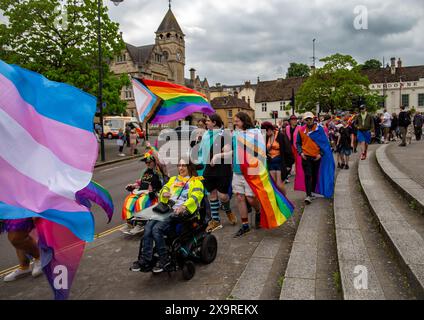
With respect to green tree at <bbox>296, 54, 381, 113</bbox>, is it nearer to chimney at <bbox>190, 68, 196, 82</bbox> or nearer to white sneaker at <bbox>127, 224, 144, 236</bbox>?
chimney at <bbox>190, 68, 196, 82</bbox>

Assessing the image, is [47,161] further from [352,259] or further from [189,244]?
[352,259]

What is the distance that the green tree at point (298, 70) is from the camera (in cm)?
8212

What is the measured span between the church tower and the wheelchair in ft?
246

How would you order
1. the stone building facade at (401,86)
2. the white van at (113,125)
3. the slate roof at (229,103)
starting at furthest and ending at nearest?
the slate roof at (229,103), the stone building facade at (401,86), the white van at (113,125)

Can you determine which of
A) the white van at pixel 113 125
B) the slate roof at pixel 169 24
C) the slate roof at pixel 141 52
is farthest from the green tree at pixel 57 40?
the slate roof at pixel 169 24

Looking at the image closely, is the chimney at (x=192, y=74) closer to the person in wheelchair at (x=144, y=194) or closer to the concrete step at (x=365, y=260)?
the person in wheelchair at (x=144, y=194)

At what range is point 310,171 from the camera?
7.80m

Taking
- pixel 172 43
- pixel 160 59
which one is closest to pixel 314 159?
pixel 160 59

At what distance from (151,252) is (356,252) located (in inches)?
99.1

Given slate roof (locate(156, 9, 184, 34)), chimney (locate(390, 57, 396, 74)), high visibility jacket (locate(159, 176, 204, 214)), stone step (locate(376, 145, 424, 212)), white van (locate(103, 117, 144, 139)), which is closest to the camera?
high visibility jacket (locate(159, 176, 204, 214))

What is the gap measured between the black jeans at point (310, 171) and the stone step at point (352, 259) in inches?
35.1

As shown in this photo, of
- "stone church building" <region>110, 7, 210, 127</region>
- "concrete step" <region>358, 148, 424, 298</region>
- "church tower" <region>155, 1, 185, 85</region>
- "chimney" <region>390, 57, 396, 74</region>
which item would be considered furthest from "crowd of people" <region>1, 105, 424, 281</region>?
"chimney" <region>390, 57, 396, 74</region>

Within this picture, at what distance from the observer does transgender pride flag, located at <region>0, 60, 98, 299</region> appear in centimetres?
359
